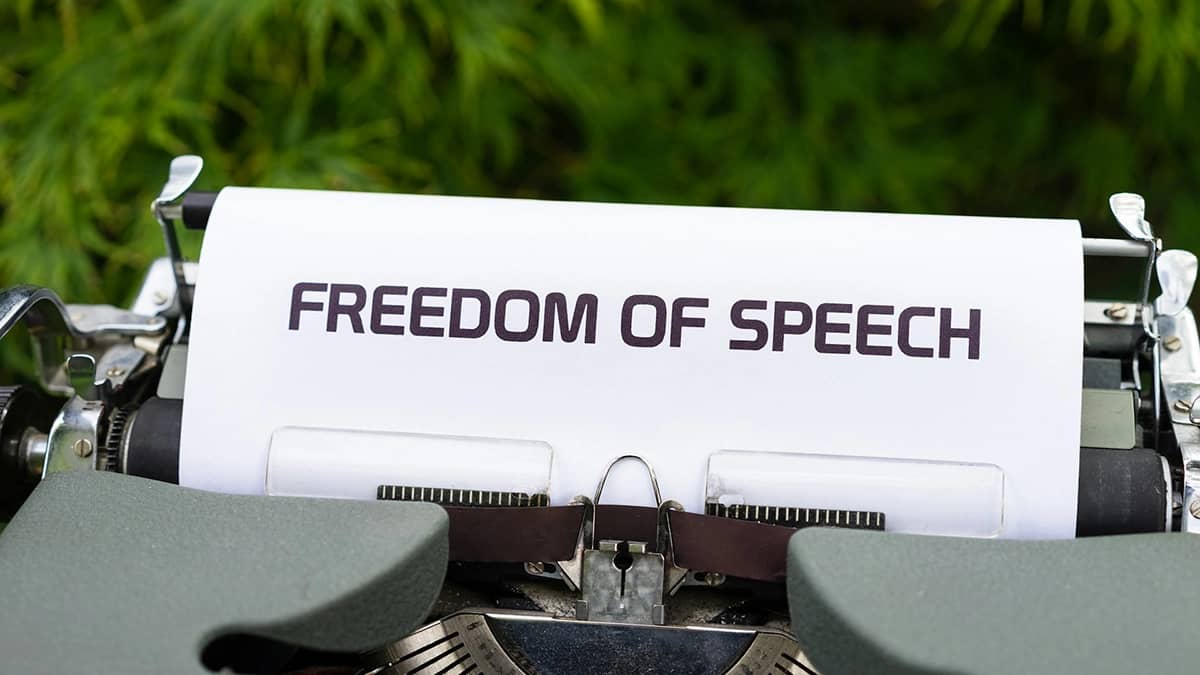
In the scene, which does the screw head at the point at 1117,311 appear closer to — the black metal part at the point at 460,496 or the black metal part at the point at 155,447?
the black metal part at the point at 460,496

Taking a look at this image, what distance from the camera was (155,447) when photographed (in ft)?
3.58

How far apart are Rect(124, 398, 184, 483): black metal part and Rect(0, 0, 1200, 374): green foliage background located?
989 millimetres

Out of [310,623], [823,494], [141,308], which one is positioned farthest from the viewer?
[141,308]

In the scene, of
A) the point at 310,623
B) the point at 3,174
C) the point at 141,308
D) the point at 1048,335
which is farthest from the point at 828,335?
the point at 3,174

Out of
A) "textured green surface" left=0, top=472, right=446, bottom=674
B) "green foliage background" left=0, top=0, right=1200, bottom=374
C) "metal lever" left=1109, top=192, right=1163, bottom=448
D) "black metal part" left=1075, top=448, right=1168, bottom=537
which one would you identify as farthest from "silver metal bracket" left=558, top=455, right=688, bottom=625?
"green foliage background" left=0, top=0, right=1200, bottom=374

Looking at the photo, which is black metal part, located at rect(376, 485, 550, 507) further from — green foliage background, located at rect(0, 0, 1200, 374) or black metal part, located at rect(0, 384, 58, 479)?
green foliage background, located at rect(0, 0, 1200, 374)

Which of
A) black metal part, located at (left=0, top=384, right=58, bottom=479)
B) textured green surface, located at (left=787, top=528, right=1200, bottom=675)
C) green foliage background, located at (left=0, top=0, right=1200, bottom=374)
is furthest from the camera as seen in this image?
green foliage background, located at (left=0, top=0, right=1200, bottom=374)

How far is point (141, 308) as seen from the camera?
124 cm

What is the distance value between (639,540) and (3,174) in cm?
154

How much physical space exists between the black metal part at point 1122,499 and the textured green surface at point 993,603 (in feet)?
0.17

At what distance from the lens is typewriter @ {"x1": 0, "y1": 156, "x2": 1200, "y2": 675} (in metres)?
0.84

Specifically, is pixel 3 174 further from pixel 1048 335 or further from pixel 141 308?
pixel 1048 335

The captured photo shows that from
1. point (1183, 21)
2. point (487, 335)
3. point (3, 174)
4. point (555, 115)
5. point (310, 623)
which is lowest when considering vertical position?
point (310, 623)

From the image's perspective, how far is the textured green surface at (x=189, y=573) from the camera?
2.71 feet
